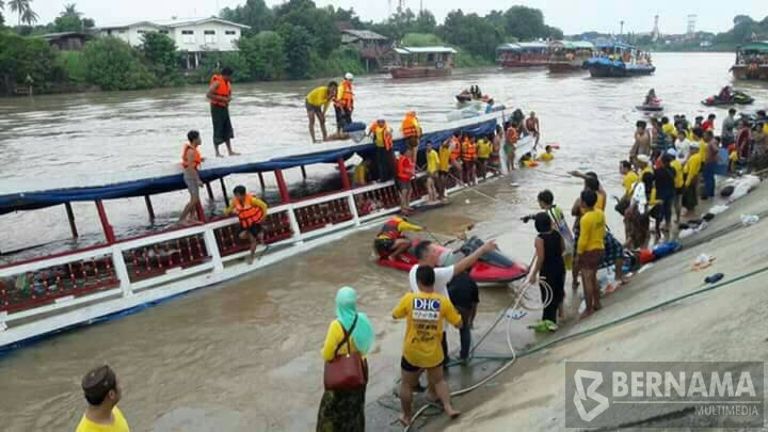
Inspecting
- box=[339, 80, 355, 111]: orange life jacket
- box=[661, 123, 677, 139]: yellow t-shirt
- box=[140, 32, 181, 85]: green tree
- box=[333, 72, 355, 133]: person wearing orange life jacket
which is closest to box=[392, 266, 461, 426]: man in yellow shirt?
box=[333, 72, 355, 133]: person wearing orange life jacket

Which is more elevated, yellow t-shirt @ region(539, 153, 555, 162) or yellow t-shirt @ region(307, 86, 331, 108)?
yellow t-shirt @ region(307, 86, 331, 108)

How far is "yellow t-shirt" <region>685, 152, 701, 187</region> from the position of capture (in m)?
11.9

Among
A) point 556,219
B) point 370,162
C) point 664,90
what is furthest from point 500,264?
point 664,90

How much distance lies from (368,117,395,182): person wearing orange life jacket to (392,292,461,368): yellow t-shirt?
27.3 ft

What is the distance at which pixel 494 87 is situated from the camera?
5469 centimetres

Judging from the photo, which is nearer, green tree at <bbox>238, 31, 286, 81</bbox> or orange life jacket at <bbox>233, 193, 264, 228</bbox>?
orange life jacket at <bbox>233, 193, 264, 228</bbox>

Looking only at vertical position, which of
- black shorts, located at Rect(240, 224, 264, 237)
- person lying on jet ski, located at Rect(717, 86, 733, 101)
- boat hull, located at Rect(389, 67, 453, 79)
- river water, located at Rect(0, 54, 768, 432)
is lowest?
river water, located at Rect(0, 54, 768, 432)

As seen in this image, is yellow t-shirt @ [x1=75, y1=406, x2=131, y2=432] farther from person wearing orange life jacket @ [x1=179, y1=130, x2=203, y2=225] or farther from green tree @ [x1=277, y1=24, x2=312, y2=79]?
green tree @ [x1=277, y1=24, x2=312, y2=79]

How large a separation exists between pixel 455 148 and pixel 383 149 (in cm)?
310

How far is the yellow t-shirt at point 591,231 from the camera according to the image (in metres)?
7.23

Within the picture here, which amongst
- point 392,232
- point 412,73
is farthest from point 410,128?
point 412,73

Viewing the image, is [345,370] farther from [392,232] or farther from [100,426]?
[392,232]

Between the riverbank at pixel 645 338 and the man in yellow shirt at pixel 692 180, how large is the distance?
13.3 ft

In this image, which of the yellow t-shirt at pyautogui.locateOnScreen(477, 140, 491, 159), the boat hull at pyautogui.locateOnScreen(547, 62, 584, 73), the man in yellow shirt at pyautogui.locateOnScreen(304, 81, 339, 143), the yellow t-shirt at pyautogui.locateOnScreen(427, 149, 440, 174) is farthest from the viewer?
the boat hull at pyautogui.locateOnScreen(547, 62, 584, 73)
